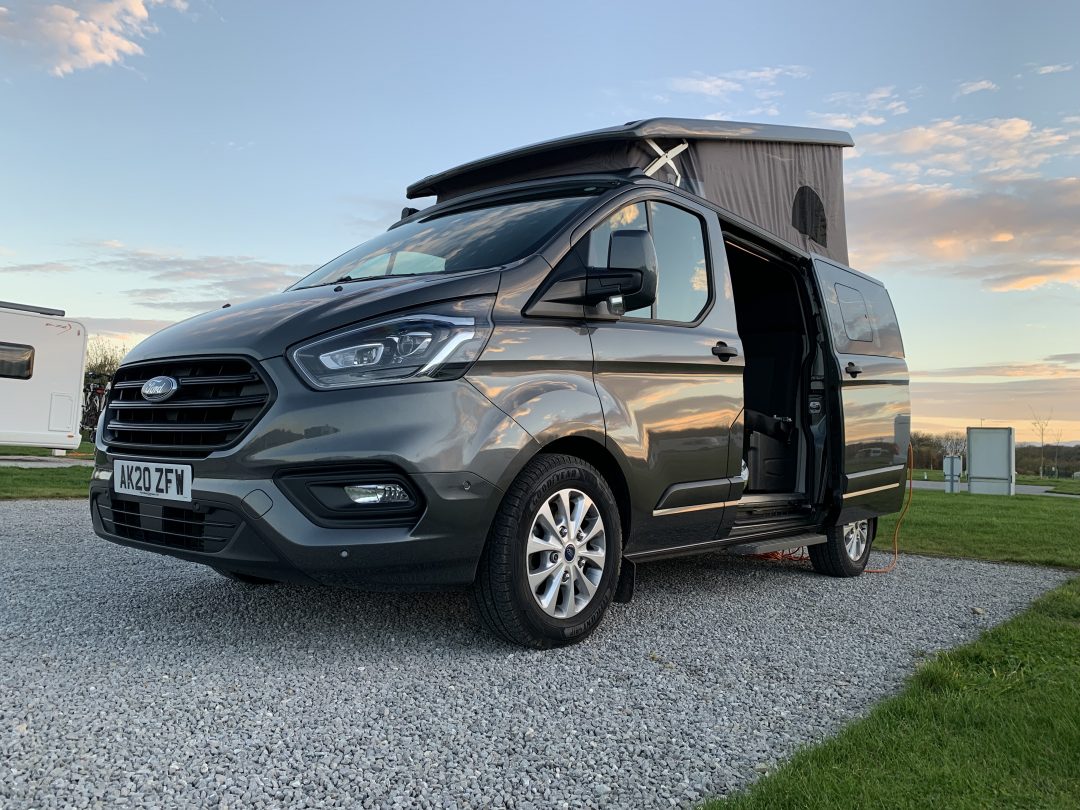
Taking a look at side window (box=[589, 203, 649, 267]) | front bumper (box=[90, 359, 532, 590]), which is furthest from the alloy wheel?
side window (box=[589, 203, 649, 267])

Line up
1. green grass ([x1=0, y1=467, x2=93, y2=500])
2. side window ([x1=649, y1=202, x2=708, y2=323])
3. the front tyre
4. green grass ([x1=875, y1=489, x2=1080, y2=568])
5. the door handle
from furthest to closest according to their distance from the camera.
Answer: green grass ([x1=0, y1=467, x2=93, y2=500]) → green grass ([x1=875, y1=489, x2=1080, y2=568]) → the door handle → side window ([x1=649, y1=202, x2=708, y2=323]) → the front tyre

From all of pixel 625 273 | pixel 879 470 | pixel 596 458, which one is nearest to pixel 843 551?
pixel 879 470

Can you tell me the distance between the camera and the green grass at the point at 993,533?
7.27 meters

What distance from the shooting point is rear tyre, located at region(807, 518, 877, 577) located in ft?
18.7

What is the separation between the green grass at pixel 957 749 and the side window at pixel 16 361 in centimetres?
1601

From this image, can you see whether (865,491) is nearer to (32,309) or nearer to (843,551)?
(843,551)

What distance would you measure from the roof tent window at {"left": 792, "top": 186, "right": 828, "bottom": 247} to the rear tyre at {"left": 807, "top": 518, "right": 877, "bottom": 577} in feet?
7.31

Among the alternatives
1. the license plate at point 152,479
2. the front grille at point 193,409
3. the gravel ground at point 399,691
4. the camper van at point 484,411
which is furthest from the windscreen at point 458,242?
the gravel ground at point 399,691

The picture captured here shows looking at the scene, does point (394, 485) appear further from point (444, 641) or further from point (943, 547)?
point (943, 547)

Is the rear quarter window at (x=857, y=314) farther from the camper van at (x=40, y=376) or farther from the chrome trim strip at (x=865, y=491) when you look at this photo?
the camper van at (x=40, y=376)

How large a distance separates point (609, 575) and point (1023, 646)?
1820 mm

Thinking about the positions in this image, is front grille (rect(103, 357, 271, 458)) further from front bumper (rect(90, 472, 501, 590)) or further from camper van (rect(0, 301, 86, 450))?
camper van (rect(0, 301, 86, 450))

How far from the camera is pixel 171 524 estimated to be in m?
3.23

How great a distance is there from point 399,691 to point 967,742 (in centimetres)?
175
